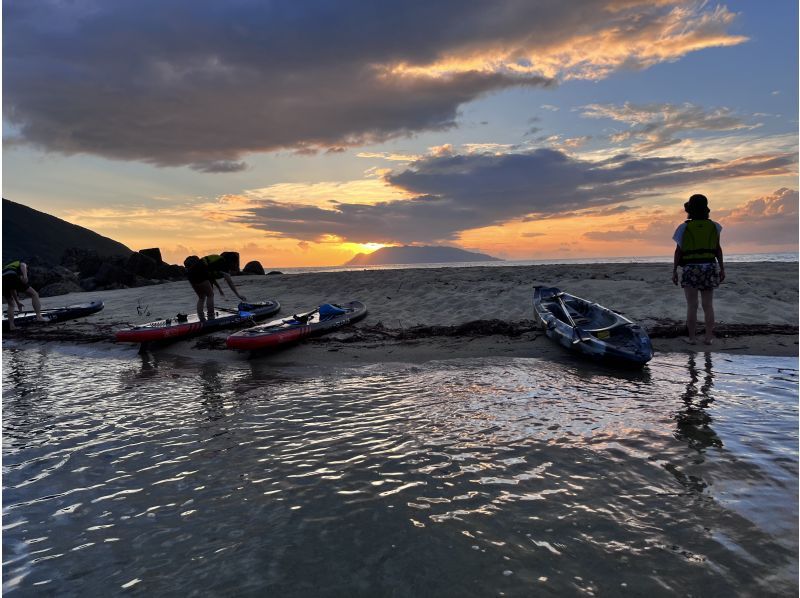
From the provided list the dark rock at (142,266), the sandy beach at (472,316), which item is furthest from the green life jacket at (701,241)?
the dark rock at (142,266)

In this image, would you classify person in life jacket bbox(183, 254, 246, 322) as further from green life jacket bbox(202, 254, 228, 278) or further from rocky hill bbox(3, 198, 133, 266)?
rocky hill bbox(3, 198, 133, 266)

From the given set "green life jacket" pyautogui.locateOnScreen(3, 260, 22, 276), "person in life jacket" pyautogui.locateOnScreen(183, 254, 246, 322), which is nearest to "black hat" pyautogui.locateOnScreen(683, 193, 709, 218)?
"person in life jacket" pyautogui.locateOnScreen(183, 254, 246, 322)

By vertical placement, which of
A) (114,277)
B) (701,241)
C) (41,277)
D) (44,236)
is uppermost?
(44,236)

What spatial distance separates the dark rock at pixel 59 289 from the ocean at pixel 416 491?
32.8 meters

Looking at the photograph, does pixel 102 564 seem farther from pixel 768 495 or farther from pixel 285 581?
pixel 768 495

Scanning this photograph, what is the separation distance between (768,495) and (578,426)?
2055 mm

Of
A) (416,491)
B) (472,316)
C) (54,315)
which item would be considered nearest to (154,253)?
(54,315)

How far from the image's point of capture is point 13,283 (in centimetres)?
1688

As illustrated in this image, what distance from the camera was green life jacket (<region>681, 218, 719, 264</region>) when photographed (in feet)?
33.3

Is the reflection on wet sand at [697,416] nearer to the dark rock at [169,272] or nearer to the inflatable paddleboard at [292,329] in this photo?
the inflatable paddleboard at [292,329]

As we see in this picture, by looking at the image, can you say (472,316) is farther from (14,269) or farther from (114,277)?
(114,277)

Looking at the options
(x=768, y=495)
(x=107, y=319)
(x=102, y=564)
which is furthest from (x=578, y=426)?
(x=107, y=319)

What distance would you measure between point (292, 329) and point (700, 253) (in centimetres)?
1012

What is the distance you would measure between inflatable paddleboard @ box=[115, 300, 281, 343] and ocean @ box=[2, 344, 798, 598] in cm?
469
